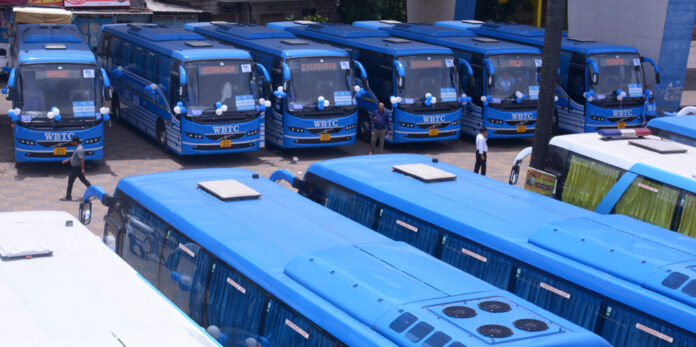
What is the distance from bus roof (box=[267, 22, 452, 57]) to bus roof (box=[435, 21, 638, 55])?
3926 mm

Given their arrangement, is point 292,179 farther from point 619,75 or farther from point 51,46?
point 619,75

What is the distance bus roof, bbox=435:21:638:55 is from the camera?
76.4 feet

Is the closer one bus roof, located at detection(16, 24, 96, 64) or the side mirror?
the side mirror

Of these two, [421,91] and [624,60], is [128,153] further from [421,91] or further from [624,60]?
[624,60]

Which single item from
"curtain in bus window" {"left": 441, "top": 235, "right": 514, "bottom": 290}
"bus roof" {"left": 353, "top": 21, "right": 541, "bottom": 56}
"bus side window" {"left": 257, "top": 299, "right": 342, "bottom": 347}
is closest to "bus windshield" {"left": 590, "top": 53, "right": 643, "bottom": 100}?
"bus roof" {"left": 353, "top": 21, "right": 541, "bottom": 56}

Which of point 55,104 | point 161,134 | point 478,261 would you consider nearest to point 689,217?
point 478,261

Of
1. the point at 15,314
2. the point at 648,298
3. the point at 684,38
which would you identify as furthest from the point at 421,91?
the point at 15,314

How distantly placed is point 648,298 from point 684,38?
2098 centimetres

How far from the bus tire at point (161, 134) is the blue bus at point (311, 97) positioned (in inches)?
107

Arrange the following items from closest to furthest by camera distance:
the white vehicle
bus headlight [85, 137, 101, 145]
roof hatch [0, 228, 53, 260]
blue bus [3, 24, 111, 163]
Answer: roof hatch [0, 228, 53, 260]
the white vehicle
blue bus [3, 24, 111, 163]
bus headlight [85, 137, 101, 145]

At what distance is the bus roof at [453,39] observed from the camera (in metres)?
23.4

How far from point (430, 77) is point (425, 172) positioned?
11.5m

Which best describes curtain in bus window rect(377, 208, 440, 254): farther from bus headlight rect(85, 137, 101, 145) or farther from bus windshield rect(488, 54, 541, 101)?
bus windshield rect(488, 54, 541, 101)

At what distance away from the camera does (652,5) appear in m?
26.0
